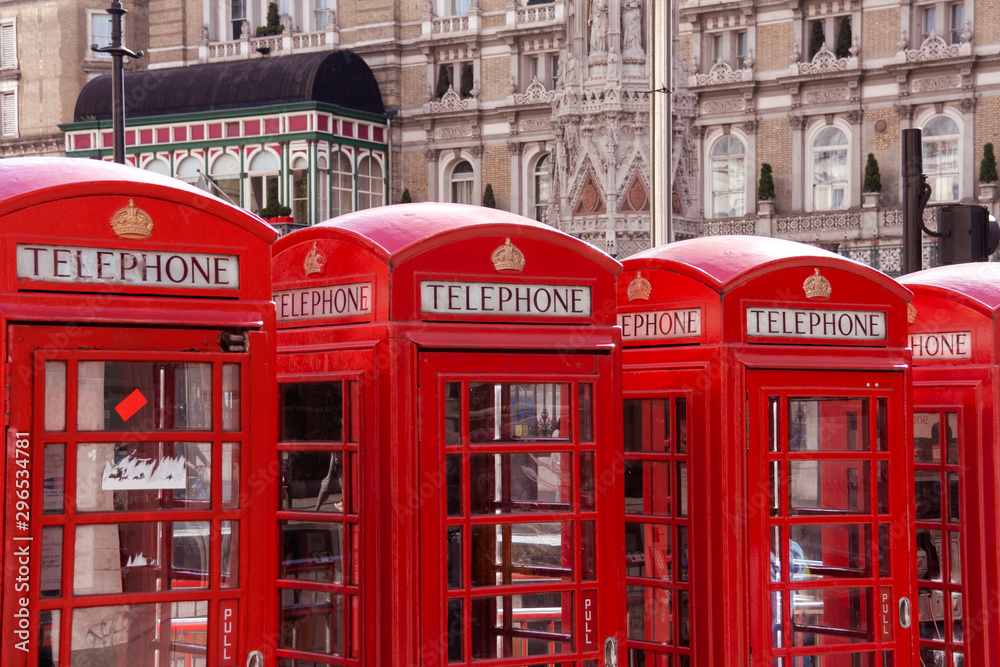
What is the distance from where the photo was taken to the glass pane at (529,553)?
18.4 ft

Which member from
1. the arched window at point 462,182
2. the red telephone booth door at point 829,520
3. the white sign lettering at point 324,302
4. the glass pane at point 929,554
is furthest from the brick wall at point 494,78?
the white sign lettering at point 324,302

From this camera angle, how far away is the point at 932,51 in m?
36.5

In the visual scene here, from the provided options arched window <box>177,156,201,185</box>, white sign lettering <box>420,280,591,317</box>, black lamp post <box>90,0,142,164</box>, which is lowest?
white sign lettering <box>420,280,591,317</box>

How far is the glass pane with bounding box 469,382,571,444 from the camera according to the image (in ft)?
17.7

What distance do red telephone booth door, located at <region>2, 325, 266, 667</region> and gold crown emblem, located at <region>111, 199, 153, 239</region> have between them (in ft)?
1.10

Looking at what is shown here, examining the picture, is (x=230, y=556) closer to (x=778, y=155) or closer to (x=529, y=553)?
(x=529, y=553)

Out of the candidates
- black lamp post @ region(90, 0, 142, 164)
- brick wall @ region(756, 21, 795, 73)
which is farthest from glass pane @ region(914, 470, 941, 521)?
brick wall @ region(756, 21, 795, 73)

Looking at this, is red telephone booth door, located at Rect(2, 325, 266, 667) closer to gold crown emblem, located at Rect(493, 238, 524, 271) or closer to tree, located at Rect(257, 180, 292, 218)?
gold crown emblem, located at Rect(493, 238, 524, 271)

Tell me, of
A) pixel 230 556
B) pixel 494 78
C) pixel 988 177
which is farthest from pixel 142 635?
pixel 494 78

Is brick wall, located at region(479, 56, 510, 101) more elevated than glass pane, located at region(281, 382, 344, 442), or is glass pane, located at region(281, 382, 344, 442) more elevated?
brick wall, located at region(479, 56, 510, 101)

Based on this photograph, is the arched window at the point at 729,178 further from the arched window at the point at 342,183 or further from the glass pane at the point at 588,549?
the glass pane at the point at 588,549

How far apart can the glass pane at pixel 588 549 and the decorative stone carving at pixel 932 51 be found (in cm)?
3358

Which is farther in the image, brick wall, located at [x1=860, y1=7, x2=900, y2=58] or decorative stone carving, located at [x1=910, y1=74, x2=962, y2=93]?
brick wall, located at [x1=860, y1=7, x2=900, y2=58]

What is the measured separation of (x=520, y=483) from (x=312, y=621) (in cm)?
104
